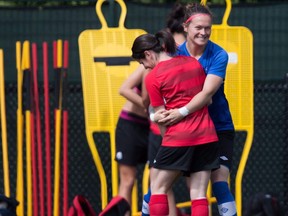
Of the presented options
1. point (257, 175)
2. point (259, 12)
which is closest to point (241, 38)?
point (259, 12)

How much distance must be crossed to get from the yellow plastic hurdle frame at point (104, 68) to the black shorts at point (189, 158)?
167 cm

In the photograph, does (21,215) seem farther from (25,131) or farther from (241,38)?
(241,38)

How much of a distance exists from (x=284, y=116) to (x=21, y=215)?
2417 millimetres

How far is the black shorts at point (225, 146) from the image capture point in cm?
679

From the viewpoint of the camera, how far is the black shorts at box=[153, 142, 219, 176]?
20.9 feet

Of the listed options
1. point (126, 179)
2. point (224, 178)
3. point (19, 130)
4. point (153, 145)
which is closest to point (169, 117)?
point (224, 178)

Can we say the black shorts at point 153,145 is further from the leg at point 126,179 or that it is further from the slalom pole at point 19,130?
the slalom pole at point 19,130

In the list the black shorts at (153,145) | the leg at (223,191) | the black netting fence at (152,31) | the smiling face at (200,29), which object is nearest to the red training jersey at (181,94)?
the smiling face at (200,29)

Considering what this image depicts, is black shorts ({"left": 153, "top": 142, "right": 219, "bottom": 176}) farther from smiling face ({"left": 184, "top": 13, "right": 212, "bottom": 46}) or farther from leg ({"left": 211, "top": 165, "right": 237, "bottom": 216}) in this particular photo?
smiling face ({"left": 184, "top": 13, "right": 212, "bottom": 46})

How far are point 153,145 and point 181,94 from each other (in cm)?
111

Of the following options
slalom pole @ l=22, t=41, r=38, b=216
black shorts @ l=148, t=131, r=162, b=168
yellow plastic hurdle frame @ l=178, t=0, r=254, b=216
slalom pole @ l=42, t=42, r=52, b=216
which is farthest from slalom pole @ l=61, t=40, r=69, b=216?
yellow plastic hurdle frame @ l=178, t=0, r=254, b=216

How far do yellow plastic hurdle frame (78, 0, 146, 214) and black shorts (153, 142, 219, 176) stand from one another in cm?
167

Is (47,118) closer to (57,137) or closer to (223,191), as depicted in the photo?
(57,137)

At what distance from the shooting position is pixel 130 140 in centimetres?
784
